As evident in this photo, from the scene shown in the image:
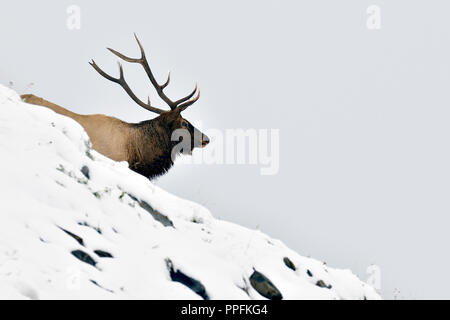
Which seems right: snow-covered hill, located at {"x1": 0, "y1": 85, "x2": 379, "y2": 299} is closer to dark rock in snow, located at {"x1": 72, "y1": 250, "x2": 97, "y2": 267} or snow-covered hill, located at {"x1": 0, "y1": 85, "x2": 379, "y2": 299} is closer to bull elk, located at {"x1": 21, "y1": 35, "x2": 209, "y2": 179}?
dark rock in snow, located at {"x1": 72, "y1": 250, "x2": 97, "y2": 267}

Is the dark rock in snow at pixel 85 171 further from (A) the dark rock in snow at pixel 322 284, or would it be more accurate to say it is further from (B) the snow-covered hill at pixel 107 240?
(A) the dark rock in snow at pixel 322 284

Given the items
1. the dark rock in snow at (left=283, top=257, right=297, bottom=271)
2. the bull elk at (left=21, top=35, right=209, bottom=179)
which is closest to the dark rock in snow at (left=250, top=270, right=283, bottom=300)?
the dark rock in snow at (left=283, top=257, right=297, bottom=271)

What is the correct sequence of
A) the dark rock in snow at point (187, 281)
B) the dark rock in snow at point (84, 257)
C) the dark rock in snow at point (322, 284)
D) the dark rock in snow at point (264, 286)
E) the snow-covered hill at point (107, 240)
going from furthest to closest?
1. the dark rock in snow at point (322, 284)
2. the dark rock in snow at point (264, 286)
3. the dark rock in snow at point (187, 281)
4. the dark rock in snow at point (84, 257)
5. the snow-covered hill at point (107, 240)

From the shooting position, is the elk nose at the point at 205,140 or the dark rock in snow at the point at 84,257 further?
the elk nose at the point at 205,140

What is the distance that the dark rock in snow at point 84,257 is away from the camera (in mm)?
5504

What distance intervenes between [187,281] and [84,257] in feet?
2.94

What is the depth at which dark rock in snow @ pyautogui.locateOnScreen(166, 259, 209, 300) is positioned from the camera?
5.98m

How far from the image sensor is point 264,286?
6848 mm

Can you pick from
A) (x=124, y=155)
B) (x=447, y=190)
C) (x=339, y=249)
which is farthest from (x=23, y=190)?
(x=447, y=190)

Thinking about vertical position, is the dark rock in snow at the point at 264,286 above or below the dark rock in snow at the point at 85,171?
below

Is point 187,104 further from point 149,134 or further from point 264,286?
point 264,286

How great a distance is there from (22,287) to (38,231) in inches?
30.3

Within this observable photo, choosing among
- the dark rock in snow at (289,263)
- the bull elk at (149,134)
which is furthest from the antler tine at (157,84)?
the dark rock in snow at (289,263)

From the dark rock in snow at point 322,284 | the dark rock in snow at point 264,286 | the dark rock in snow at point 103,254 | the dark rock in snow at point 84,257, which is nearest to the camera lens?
the dark rock in snow at point 84,257
